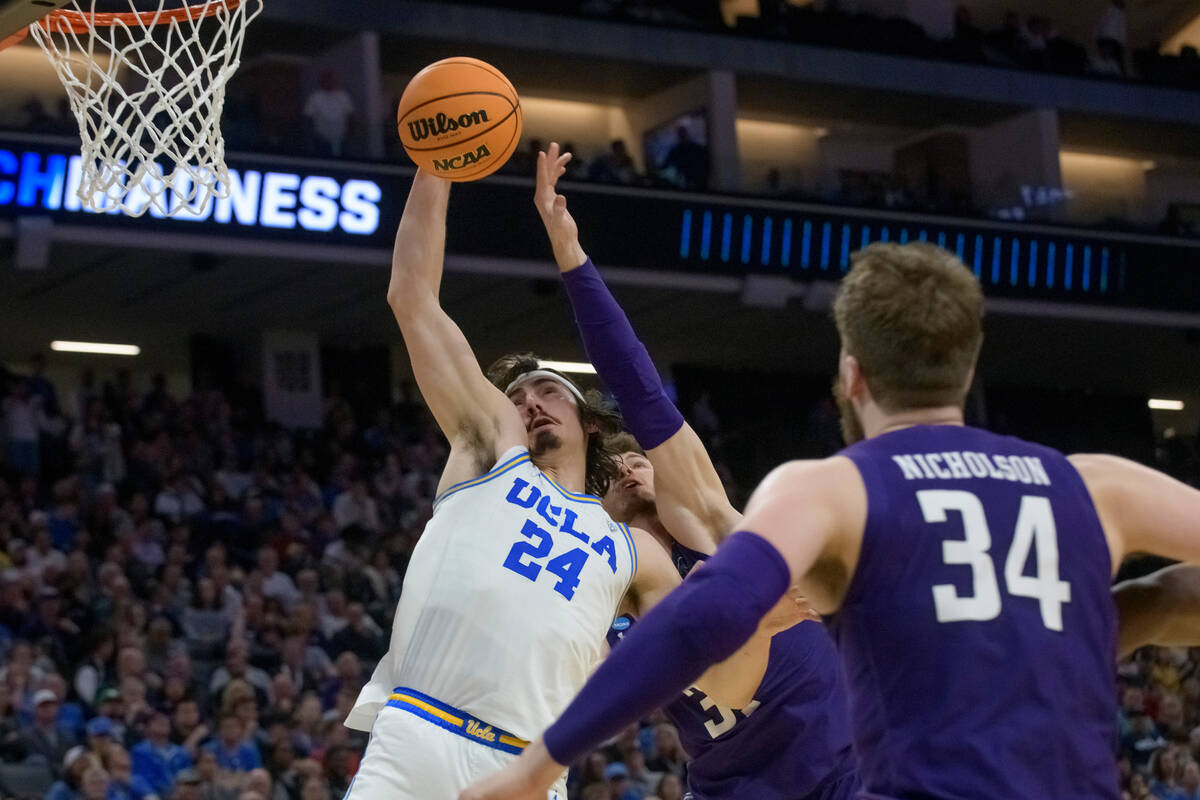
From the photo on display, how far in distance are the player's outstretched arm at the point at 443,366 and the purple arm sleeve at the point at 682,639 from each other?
2247 mm

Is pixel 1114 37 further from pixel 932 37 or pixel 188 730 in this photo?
pixel 188 730

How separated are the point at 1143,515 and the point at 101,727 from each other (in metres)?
9.17

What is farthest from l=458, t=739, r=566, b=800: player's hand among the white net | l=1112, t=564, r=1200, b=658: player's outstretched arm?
the white net

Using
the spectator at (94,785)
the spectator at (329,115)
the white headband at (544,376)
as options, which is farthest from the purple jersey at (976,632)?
the spectator at (329,115)

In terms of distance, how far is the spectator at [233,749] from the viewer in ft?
35.1

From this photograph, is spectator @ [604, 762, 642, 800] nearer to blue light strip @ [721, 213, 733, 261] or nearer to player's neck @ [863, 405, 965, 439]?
blue light strip @ [721, 213, 733, 261]

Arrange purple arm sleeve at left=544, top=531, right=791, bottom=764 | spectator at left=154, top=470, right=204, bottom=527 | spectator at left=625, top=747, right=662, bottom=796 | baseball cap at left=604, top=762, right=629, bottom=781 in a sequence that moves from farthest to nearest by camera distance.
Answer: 1. spectator at left=154, top=470, right=204, bottom=527
2. spectator at left=625, top=747, right=662, bottom=796
3. baseball cap at left=604, top=762, right=629, bottom=781
4. purple arm sleeve at left=544, top=531, right=791, bottom=764

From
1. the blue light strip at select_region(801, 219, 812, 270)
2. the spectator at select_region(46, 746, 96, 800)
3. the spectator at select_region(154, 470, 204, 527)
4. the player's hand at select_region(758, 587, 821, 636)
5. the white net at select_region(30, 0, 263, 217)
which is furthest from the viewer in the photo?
the blue light strip at select_region(801, 219, 812, 270)

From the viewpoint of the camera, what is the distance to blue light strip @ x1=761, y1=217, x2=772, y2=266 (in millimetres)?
19766

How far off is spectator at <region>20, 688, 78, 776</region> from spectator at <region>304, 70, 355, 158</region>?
789 cm

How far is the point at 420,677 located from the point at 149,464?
11.6 meters

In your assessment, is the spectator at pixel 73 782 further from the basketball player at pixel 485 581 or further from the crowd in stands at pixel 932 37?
the crowd in stands at pixel 932 37

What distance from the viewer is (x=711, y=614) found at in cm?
247

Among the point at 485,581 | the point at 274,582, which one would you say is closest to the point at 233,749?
the point at 274,582
